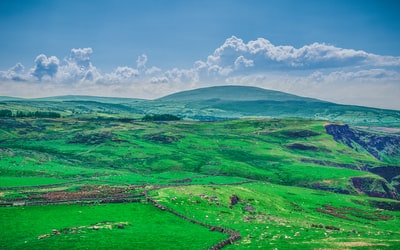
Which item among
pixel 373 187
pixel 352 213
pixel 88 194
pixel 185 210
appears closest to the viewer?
pixel 185 210

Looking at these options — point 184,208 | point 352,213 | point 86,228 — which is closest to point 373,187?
point 352,213

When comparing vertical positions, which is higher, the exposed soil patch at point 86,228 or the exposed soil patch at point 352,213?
the exposed soil patch at point 86,228

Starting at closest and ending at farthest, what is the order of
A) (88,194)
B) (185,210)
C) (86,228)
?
(86,228) < (185,210) < (88,194)

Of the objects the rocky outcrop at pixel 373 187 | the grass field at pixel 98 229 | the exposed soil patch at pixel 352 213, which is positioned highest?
the grass field at pixel 98 229

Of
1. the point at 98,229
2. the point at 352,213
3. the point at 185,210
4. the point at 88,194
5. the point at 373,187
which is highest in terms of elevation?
the point at 98,229

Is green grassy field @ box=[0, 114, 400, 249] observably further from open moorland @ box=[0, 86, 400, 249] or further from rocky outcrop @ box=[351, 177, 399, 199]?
rocky outcrop @ box=[351, 177, 399, 199]

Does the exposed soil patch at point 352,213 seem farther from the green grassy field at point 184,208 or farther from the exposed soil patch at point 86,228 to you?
the exposed soil patch at point 86,228

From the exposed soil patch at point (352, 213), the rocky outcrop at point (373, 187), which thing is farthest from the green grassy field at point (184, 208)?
the rocky outcrop at point (373, 187)

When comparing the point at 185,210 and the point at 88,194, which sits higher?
the point at 185,210

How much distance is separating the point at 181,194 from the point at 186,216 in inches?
614

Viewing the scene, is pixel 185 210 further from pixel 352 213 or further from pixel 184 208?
pixel 352 213

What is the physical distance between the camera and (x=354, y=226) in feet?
285

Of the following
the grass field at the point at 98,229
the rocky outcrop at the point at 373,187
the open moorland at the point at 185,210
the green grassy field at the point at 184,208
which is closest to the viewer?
the grass field at the point at 98,229

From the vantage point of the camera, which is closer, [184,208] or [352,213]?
[184,208]
